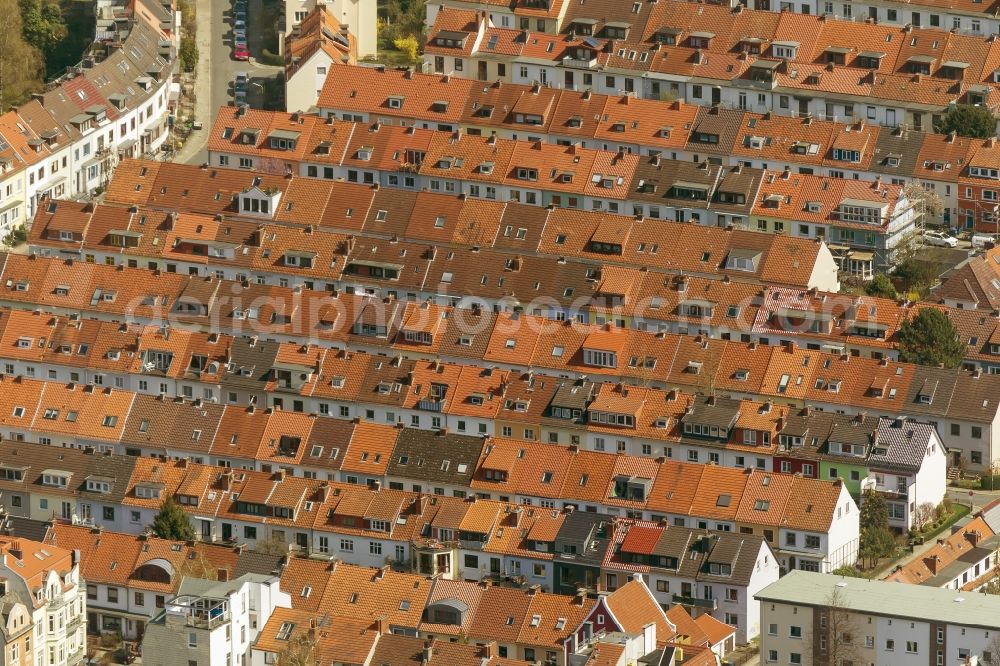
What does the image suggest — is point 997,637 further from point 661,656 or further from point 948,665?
point 661,656

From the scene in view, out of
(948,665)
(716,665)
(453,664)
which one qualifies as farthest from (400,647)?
(948,665)

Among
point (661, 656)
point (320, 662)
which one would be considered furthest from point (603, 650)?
point (320, 662)

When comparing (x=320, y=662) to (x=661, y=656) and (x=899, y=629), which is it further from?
(x=899, y=629)

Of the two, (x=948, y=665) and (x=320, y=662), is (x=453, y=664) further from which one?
(x=948, y=665)

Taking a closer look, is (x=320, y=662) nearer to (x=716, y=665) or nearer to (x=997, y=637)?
(x=716, y=665)

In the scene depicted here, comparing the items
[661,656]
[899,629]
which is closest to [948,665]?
[899,629]
